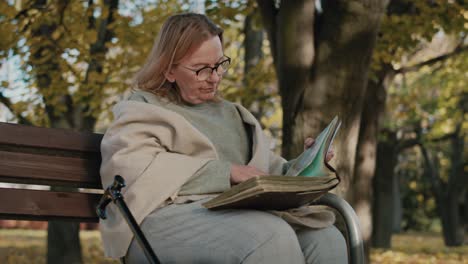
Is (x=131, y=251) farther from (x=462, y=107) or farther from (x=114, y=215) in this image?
(x=462, y=107)

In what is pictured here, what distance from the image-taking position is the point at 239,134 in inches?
131

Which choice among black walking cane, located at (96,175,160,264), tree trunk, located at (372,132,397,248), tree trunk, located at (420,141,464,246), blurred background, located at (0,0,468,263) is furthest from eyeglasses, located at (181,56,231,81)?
tree trunk, located at (420,141,464,246)

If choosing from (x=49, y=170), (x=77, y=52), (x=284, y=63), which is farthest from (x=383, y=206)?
(x=49, y=170)

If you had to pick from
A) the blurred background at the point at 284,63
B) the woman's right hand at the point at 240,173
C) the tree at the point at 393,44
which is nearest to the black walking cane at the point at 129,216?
the woman's right hand at the point at 240,173

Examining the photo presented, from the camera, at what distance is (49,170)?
3.15m

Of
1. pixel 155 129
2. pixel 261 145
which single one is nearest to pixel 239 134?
pixel 261 145

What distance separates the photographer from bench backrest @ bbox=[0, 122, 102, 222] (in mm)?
3049

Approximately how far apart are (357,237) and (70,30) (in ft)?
18.2

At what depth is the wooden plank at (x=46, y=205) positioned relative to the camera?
3029mm

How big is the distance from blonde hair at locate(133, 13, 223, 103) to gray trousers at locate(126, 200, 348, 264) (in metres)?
0.56

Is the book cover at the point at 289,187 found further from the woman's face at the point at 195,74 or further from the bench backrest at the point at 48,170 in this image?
the bench backrest at the point at 48,170

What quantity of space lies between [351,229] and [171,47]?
3.08ft

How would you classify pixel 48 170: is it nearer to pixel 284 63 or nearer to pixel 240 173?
pixel 240 173

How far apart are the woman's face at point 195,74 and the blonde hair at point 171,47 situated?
2cm
